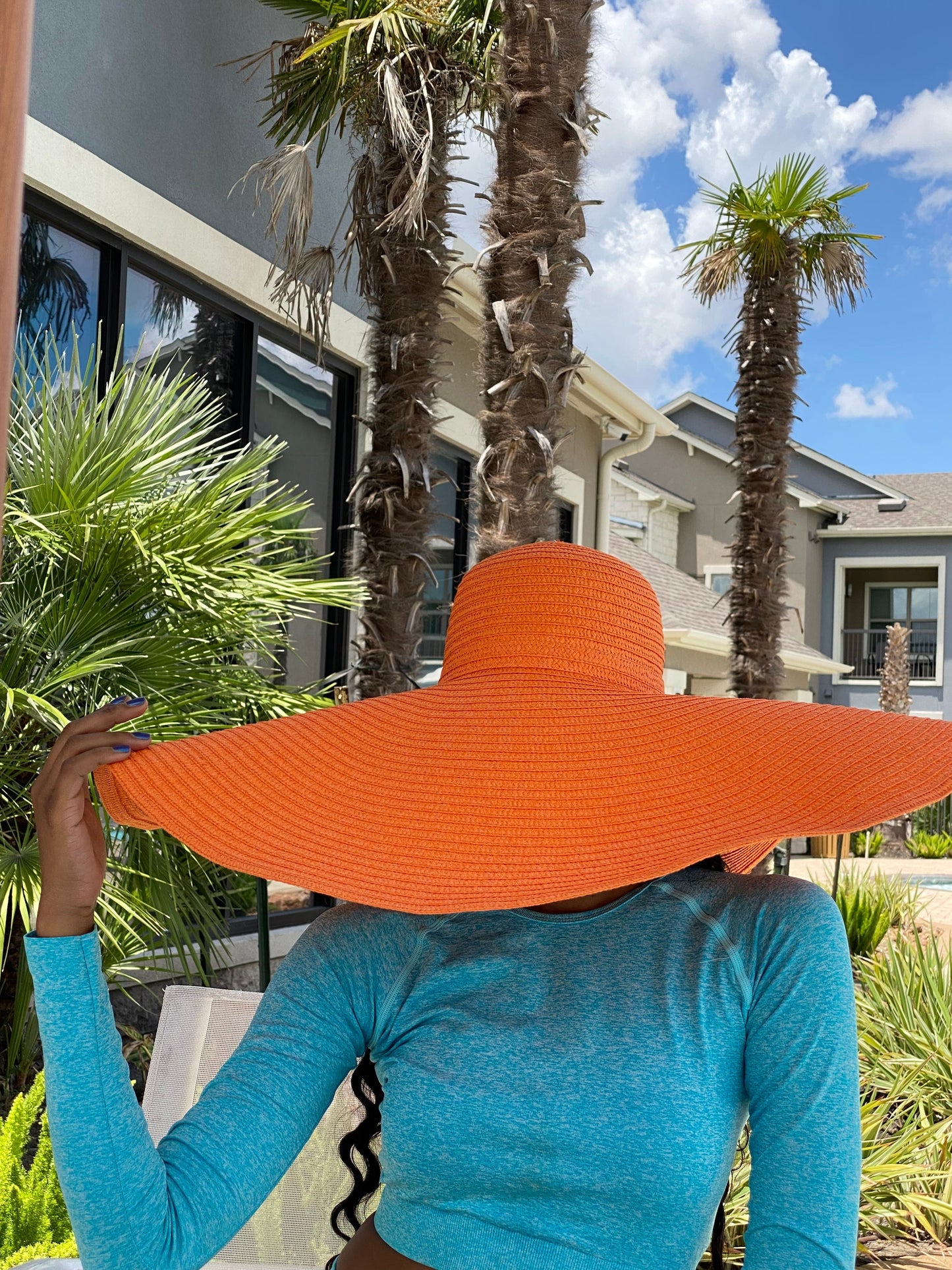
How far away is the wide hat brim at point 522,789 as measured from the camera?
139cm

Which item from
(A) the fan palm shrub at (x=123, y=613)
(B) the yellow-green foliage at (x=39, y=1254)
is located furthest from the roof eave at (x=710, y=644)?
(B) the yellow-green foliage at (x=39, y=1254)

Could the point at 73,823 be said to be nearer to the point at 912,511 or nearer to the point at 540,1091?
the point at 540,1091

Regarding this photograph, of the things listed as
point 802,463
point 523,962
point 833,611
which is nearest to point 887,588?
point 833,611

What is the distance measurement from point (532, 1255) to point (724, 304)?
35.2ft

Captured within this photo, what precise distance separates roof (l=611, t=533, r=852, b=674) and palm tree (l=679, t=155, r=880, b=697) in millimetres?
4233

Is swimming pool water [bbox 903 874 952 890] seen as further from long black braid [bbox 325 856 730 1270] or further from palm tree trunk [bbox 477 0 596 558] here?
long black braid [bbox 325 856 730 1270]

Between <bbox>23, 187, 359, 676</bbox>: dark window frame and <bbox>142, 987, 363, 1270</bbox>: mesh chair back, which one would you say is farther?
<bbox>23, 187, 359, 676</bbox>: dark window frame

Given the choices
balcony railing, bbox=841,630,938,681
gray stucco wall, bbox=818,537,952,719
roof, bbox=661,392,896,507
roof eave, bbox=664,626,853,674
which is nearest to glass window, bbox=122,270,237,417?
roof eave, bbox=664,626,853,674

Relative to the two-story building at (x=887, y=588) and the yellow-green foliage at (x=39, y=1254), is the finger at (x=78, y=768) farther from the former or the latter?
the two-story building at (x=887, y=588)

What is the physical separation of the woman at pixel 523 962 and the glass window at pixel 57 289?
12.6ft

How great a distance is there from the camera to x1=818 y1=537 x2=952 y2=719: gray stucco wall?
2689cm

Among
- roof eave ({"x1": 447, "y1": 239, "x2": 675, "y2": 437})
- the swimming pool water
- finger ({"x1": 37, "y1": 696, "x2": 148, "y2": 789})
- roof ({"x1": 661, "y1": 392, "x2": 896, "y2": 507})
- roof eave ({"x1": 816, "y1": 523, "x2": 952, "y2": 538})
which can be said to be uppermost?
roof ({"x1": 661, "y1": 392, "x2": 896, "y2": 507})

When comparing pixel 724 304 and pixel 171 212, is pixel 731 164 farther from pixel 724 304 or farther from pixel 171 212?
pixel 171 212

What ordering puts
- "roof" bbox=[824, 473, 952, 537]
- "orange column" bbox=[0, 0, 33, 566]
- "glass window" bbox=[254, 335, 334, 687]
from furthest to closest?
"roof" bbox=[824, 473, 952, 537] → "glass window" bbox=[254, 335, 334, 687] → "orange column" bbox=[0, 0, 33, 566]
